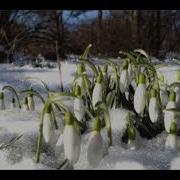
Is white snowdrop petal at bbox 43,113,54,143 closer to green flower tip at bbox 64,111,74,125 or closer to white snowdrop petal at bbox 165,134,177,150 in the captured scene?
green flower tip at bbox 64,111,74,125

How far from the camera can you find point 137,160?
141cm

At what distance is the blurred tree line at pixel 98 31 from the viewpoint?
10391 mm

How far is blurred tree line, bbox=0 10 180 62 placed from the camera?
1039 cm

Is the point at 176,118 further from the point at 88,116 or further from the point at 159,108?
the point at 88,116

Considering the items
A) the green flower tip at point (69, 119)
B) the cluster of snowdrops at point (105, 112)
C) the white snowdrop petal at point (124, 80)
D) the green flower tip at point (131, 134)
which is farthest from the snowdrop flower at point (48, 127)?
the white snowdrop petal at point (124, 80)

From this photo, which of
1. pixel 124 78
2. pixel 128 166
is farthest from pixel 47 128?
pixel 124 78

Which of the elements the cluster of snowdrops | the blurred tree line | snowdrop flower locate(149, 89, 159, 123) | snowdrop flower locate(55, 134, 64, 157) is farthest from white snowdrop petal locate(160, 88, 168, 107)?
the blurred tree line

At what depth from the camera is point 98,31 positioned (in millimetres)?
11891

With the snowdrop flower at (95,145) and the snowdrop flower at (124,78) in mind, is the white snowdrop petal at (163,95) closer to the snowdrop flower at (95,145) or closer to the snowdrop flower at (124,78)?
the snowdrop flower at (124,78)

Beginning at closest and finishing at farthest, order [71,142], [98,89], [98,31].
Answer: [71,142] < [98,89] < [98,31]

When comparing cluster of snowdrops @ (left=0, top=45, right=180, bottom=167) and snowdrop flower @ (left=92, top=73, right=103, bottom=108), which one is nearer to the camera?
cluster of snowdrops @ (left=0, top=45, right=180, bottom=167)

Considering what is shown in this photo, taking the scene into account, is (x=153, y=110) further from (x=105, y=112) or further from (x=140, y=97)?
(x=105, y=112)

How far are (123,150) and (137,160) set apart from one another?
119mm

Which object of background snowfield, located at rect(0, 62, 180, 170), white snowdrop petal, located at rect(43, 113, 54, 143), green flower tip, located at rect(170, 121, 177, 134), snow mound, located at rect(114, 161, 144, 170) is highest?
white snowdrop petal, located at rect(43, 113, 54, 143)
